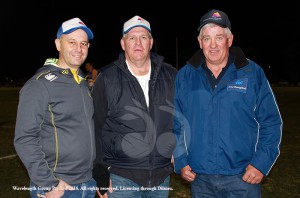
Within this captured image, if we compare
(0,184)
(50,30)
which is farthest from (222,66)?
(50,30)

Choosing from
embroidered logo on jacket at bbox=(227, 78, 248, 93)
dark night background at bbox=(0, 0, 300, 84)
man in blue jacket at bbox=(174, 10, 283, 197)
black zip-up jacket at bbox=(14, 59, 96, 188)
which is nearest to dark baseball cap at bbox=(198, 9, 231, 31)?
man in blue jacket at bbox=(174, 10, 283, 197)

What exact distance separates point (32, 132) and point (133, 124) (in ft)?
3.06

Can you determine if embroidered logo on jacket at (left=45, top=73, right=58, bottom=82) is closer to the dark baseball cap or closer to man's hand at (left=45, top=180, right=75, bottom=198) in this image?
man's hand at (left=45, top=180, right=75, bottom=198)

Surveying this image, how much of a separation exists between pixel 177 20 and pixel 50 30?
2498 centimetres

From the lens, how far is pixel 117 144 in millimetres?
3201

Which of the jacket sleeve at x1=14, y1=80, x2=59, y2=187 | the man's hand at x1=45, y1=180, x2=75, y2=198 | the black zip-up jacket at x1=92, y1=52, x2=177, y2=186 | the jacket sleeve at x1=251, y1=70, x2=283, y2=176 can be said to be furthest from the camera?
the black zip-up jacket at x1=92, y1=52, x2=177, y2=186

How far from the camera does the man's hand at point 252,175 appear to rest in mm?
2959

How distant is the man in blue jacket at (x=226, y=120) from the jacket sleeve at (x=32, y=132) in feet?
4.18

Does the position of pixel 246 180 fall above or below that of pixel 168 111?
below

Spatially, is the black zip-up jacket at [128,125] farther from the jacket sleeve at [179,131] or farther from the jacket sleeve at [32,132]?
the jacket sleeve at [32,132]

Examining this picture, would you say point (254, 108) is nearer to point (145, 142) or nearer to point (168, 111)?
point (168, 111)

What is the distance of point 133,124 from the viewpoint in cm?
321

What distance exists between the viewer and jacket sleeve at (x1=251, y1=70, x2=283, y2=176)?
2947 mm

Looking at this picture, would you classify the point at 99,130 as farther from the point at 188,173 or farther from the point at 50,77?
the point at 188,173
